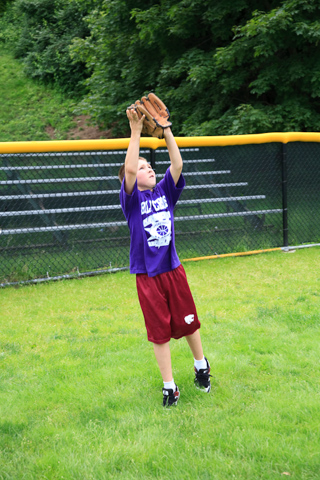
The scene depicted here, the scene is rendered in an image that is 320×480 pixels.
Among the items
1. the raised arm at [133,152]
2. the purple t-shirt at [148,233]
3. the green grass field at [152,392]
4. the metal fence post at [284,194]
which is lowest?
→ the metal fence post at [284,194]

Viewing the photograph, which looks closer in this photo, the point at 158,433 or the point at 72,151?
the point at 158,433

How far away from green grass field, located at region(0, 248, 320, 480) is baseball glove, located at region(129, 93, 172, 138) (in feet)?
5.48

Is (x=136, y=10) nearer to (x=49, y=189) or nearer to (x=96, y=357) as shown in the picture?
(x=49, y=189)

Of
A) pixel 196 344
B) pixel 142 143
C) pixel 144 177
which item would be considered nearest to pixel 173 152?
pixel 144 177

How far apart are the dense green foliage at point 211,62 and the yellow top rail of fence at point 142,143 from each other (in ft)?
10.1

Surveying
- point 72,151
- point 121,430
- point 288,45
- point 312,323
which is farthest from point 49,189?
point 288,45

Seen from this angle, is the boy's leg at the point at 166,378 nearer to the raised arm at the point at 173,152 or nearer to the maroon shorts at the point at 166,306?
the maroon shorts at the point at 166,306

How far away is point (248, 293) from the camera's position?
5.48 meters

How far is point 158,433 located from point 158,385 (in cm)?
65

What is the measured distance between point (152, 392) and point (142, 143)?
4228 mm

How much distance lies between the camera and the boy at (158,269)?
122 inches

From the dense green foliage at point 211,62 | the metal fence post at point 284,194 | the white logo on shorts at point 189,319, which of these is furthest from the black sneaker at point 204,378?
the dense green foliage at point 211,62

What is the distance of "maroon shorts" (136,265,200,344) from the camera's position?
309cm

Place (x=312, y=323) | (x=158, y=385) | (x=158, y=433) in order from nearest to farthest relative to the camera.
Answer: (x=158, y=433)
(x=158, y=385)
(x=312, y=323)
